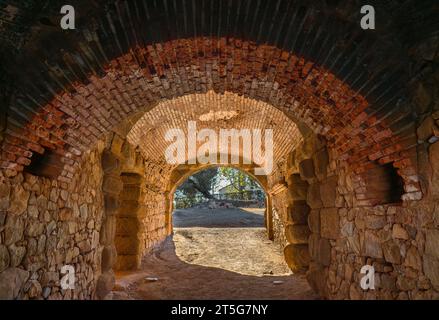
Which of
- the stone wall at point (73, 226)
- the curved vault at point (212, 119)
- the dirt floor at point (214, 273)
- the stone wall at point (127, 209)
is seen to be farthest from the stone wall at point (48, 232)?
the curved vault at point (212, 119)

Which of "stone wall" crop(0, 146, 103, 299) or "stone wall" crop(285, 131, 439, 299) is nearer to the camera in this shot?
"stone wall" crop(285, 131, 439, 299)

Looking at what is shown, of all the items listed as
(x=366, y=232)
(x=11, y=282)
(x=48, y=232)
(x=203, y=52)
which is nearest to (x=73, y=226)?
(x=48, y=232)

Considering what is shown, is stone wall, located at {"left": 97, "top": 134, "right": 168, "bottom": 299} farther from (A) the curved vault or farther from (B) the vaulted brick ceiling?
(B) the vaulted brick ceiling

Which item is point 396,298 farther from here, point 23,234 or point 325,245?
point 23,234

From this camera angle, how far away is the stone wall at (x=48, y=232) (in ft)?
8.21

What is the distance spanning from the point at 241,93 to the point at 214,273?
165 inches

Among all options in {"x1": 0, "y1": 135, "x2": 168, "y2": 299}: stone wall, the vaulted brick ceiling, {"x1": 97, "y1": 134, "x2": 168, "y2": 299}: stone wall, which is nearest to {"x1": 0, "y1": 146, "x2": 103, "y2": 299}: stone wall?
{"x1": 0, "y1": 135, "x2": 168, "y2": 299}: stone wall

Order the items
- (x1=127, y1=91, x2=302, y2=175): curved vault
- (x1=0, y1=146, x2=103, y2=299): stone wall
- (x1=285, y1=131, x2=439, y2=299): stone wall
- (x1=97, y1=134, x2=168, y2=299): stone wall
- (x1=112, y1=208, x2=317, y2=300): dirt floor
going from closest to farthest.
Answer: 1. (x1=285, y1=131, x2=439, y2=299): stone wall
2. (x1=0, y1=146, x2=103, y2=299): stone wall
3. (x1=97, y1=134, x2=168, y2=299): stone wall
4. (x1=112, y1=208, x2=317, y2=300): dirt floor
5. (x1=127, y1=91, x2=302, y2=175): curved vault

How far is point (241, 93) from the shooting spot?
3551 mm

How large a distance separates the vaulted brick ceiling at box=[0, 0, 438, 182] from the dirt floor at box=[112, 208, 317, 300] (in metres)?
3.11

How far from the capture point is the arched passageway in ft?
7.73

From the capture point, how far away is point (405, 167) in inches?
100

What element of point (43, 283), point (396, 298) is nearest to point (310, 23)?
point (396, 298)

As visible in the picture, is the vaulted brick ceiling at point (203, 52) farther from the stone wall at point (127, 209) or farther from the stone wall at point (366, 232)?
the stone wall at point (127, 209)
